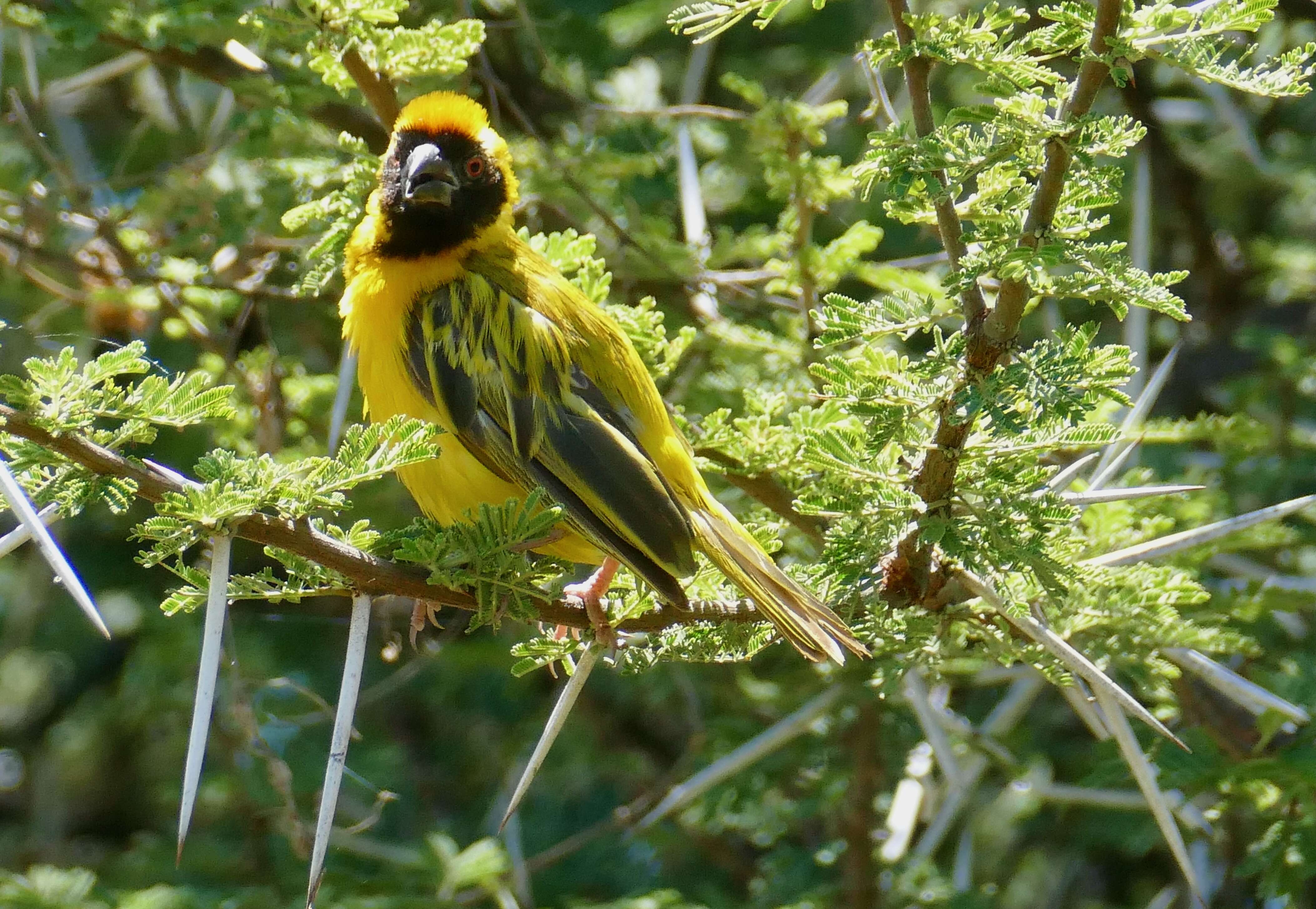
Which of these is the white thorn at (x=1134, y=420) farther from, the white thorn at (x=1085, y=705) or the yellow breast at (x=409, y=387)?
the yellow breast at (x=409, y=387)

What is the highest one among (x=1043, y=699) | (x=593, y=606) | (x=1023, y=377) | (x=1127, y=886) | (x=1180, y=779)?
(x=1023, y=377)

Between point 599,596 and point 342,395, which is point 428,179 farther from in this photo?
point 599,596

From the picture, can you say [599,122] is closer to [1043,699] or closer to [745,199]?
[745,199]

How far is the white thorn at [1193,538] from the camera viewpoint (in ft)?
9.26

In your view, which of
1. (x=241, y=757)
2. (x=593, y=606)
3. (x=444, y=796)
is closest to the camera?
(x=593, y=606)

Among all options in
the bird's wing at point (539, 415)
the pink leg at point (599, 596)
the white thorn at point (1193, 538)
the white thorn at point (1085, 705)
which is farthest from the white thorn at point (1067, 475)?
the pink leg at point (599, 596)

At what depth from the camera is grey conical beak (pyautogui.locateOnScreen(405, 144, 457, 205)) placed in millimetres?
3830

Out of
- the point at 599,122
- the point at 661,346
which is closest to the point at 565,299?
the point at 661,346

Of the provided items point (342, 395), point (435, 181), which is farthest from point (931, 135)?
point (342, 395)

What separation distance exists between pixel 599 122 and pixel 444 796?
9.63 feet

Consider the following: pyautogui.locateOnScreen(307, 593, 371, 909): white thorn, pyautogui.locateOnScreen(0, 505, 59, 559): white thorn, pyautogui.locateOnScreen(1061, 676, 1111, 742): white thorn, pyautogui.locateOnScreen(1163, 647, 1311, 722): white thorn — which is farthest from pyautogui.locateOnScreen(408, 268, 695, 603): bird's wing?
pyautogui.locateOnScreen(0, 505, 59, 559): white thorn

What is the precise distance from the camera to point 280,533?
228 centimetres

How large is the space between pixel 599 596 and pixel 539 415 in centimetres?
57

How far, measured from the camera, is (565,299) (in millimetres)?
3879
